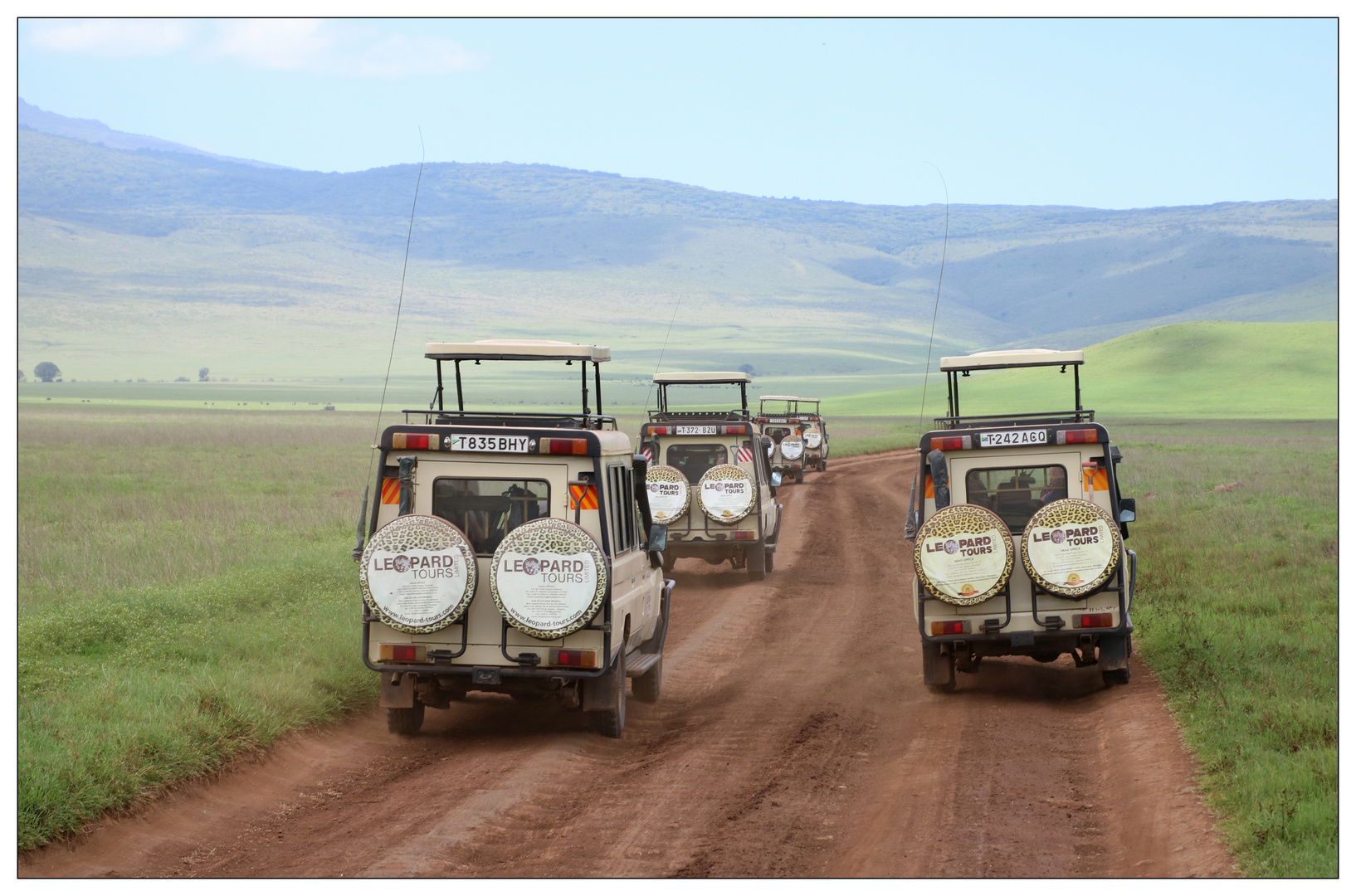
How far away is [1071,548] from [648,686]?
3.78 metres

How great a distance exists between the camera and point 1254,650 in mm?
11367

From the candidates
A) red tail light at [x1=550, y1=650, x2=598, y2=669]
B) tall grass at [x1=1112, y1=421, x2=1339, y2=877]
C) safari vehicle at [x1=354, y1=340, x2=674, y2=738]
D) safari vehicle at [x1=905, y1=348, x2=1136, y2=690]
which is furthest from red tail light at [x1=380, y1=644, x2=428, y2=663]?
tall grass at [x1=1112, y1=421, x2=1339, y2=877]

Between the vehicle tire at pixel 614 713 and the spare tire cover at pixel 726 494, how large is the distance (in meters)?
8.84

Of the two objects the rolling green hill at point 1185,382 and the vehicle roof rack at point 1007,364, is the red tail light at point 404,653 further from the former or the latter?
the rolling green hill at point 1185,382

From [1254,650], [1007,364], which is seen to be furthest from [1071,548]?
[1254,650]

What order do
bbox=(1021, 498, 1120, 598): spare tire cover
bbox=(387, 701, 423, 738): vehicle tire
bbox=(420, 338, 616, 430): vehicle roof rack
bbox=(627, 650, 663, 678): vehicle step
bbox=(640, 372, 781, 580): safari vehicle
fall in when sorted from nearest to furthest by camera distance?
bbox=(387, 701, 423, 738): vehicle tire
bbox=(420, 338, 616, 430): vehicle roof rack
bbox=(627, 650, 663, 678): vehicle step
bbox=(1021, 498, 1120, 598): spare tire cover
bbox=(640, 372, 781, 580): safari vehicle

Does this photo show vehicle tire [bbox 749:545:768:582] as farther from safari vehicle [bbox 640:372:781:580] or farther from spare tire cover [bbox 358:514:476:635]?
spare tire cover [bbox 358:514:476:635]

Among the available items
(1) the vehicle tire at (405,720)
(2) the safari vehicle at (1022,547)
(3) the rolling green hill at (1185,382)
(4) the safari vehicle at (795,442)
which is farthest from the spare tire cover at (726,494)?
(3) the rolling green hill at (1185,382)

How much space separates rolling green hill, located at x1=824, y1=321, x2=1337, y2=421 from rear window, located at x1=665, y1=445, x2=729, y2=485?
95043 millimetres

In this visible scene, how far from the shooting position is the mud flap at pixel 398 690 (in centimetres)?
907

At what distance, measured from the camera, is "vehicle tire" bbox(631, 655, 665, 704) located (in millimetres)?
10672

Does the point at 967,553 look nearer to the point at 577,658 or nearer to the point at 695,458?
the point at 577,658
